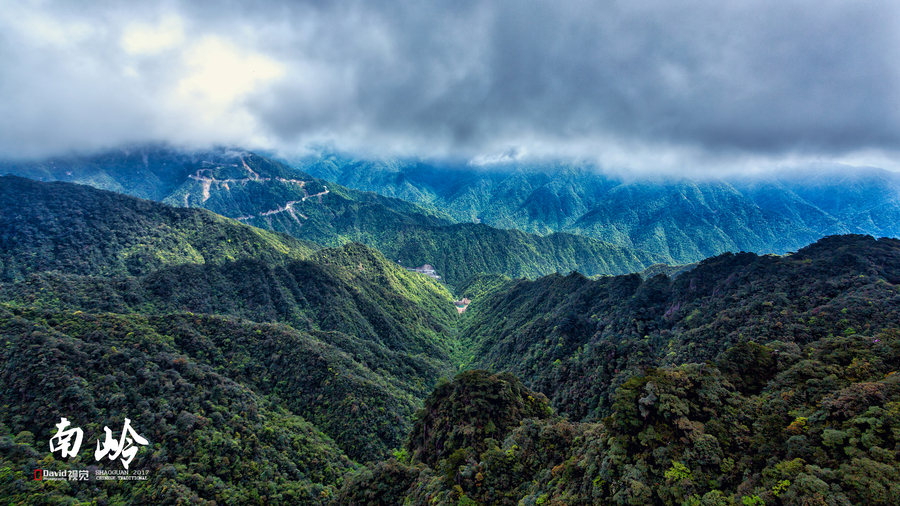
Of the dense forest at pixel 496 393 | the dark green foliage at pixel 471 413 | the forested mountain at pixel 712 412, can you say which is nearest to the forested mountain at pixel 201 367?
the dense forest at pixel 496 393

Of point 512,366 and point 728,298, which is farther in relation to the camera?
point 512,366

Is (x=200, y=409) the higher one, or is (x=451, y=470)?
(x=200, y=409)

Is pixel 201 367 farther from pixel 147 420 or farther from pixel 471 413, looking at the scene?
pixel 471 413

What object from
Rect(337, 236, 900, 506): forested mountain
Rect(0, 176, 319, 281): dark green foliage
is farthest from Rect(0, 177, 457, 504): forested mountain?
Rect(337, 236, 900, 506): forested mountain

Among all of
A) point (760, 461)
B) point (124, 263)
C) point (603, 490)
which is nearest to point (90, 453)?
point (603, 490)

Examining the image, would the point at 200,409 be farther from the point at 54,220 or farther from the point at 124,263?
the point at 54,220

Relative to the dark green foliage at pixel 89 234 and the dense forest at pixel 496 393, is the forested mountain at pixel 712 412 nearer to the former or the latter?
the dense forest at pixel 496 393
